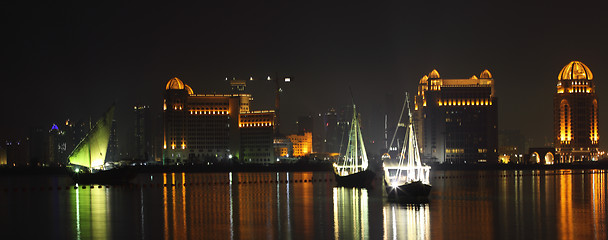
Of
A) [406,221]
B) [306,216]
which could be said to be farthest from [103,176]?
[406,221]

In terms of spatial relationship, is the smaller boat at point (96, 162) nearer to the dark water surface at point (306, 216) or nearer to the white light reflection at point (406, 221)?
the dark water surface at point (306, 216)

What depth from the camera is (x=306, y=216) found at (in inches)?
2522

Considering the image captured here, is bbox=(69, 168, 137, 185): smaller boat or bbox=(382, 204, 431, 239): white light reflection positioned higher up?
bbox=(382, 204, 431, 239): white light reflection

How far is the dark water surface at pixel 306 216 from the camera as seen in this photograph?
5300 centimetres

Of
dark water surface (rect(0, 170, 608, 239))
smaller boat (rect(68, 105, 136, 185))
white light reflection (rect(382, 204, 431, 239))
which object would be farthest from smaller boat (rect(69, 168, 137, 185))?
white light reflection (rect(382, 204, 431, 239))

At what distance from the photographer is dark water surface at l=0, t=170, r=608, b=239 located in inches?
2087

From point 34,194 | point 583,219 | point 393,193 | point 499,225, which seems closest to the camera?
point 499,225

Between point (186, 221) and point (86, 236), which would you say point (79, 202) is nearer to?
point (186, 221)

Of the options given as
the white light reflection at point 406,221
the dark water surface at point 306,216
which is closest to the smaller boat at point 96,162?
the dark water surface at point 306,216

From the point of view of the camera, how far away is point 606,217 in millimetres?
61719

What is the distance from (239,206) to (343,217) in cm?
1383

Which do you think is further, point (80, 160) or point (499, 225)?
point (80, 160)

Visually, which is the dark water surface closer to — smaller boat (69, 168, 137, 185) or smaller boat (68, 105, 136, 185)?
smaller boat (69, 168, 137, 185)

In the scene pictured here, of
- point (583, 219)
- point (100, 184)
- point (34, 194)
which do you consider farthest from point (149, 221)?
point (100, 184)
